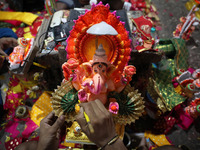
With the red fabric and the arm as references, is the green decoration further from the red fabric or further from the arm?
the red fabric

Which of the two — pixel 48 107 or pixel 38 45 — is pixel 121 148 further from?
pixel 38 45

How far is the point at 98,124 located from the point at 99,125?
0.01 meters

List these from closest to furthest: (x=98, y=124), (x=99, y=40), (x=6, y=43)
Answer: (x=98, y=124)
(x=99, y=40)
(x=6, y=43)

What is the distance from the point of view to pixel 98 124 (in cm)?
94

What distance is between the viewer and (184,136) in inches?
88.4

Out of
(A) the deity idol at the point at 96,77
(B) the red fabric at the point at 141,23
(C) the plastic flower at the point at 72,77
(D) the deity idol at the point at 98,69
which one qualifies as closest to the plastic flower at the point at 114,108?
(D) the deity idol at the point at 98,69

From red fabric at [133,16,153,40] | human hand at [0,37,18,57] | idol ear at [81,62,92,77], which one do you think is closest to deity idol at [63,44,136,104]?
idol ear at [81,62,92,77]

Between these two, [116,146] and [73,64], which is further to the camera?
[73,64]

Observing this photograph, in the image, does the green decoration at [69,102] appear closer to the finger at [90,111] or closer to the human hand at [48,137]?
the human hand at [48,137]

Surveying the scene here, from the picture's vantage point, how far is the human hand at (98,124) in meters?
0.95

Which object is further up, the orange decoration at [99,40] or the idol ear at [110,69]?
the orange decoration at [99,40]

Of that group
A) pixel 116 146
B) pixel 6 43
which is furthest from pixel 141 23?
pixel 6 43

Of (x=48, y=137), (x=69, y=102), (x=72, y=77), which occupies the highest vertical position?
(x=72, y=77)

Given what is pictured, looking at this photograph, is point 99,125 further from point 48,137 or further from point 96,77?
point 48,137
